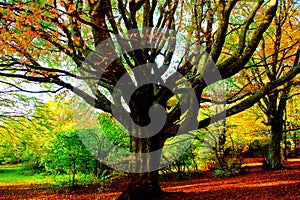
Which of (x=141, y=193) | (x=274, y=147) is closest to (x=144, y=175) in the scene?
(x=141, y=193)

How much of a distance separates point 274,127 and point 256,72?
321cm

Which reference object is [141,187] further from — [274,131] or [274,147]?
[274,131]

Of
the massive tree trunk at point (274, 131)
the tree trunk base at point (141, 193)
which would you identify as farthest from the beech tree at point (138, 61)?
the massive tree trunk at point (274, 131)

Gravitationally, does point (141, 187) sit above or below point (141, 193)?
above

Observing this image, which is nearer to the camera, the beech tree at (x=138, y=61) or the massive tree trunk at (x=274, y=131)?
the beech tree at (x=138, y=61)

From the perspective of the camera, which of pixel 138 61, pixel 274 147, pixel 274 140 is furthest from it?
pixel 274 140

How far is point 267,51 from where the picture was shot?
15125 mm

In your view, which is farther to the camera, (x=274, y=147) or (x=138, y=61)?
(x=274, y=147)

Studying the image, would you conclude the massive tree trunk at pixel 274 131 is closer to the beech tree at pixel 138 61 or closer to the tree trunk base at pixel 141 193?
the beech tree at pixel 138 61

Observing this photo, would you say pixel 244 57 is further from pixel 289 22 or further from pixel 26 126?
pixel 26 126

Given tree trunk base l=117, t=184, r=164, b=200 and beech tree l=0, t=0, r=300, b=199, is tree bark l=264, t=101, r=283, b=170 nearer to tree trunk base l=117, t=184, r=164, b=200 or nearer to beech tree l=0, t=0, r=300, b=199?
beech tree l=0, t=0, r=300, b=199

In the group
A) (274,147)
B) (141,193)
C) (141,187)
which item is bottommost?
(141,193)

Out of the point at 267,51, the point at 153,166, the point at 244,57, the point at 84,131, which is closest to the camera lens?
the point at 244,57

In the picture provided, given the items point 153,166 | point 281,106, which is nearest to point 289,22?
point 281,106
